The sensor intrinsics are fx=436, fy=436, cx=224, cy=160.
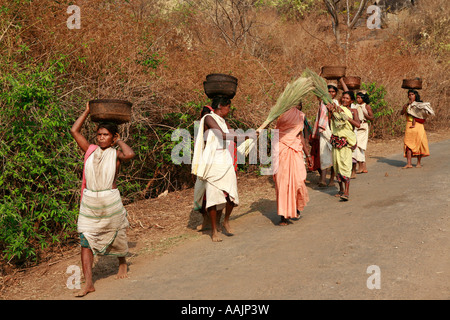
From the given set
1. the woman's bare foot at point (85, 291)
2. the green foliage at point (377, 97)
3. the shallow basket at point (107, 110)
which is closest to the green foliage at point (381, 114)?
the green foliage at point (377, 97)

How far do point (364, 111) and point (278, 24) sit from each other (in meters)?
12.7

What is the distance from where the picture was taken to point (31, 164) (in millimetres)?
5676

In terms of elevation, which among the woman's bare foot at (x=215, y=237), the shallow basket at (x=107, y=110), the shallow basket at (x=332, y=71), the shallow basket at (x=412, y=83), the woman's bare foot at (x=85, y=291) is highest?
the shallow basket at (x=332, y=71)

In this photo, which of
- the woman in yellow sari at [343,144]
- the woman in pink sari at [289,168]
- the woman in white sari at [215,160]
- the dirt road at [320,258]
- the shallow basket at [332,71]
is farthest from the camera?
the shallow basket at [332,71]

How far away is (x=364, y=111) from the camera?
9.76m

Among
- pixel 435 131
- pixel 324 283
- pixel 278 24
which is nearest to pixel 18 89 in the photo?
pixel 324 283

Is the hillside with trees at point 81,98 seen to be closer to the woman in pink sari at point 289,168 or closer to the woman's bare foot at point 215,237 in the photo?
the woman's bare foot at point 215,237

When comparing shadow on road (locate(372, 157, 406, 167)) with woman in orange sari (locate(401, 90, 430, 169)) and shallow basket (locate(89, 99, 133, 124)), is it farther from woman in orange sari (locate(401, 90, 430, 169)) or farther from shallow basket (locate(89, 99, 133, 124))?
shallow basket (locate(89, 99, 133, 124))

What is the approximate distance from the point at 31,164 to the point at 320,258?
3815 millimetres

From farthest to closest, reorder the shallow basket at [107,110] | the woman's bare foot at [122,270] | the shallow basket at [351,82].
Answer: the shallow basket at [351,82] → the woman's bare foot at [122,270] → the shallow basket at [107,110]

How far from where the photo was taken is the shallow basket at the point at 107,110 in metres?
4.28

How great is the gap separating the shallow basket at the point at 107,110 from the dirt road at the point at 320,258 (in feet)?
5.66

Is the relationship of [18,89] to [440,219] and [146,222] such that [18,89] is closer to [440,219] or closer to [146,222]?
[146,222]

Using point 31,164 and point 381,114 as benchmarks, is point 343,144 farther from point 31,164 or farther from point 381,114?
point 381,114
